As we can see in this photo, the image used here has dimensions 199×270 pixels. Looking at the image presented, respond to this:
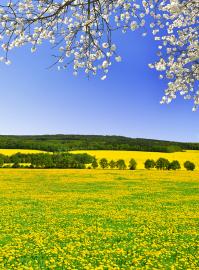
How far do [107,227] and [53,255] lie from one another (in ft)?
21.4

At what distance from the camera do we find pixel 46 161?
8319 centimetres

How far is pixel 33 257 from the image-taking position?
1445 cm

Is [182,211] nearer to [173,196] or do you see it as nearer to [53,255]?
[173,196]

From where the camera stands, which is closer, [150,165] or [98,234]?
[98,234]

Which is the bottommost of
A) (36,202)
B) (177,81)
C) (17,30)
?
(36,202)

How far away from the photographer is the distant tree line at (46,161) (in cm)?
8369

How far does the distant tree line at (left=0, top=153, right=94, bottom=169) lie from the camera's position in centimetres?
8369

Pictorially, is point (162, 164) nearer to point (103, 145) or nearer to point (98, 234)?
point (103, 145)

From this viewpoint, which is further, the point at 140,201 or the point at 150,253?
the point at 140,201

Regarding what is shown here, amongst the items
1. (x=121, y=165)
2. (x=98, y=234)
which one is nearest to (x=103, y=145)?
(x=121, y=165)

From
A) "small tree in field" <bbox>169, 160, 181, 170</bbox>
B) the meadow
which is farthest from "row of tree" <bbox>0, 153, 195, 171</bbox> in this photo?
the meadow

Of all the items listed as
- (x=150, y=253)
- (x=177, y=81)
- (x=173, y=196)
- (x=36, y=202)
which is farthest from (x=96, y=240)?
(x=173, y=196)

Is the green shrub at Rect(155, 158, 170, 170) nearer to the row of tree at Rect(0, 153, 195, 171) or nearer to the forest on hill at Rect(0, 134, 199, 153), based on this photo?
the row of tree at Rect(0, 153, 195, 171)

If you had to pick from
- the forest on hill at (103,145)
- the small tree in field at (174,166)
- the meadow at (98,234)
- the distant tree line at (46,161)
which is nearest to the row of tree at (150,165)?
the small tree in field at (174,166)
